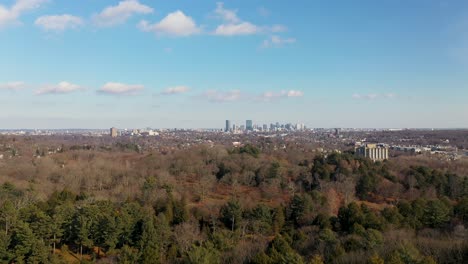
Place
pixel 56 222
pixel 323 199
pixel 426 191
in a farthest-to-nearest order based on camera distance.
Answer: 1. pixel 426 191
2. pixel 323 199
3. pixel 56 222

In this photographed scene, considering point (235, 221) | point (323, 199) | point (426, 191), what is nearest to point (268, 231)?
point (235, 221)

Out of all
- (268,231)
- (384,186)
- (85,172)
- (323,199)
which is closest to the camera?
(268,231)

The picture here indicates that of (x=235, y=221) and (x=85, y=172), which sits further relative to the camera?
(x=85, y=172)

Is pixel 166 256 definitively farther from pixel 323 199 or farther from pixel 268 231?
pixel 323 199

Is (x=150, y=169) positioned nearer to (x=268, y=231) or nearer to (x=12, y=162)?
(x=12, y=162)

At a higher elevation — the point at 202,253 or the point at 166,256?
the point at 202,253

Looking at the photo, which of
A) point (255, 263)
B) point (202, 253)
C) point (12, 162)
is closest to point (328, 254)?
point (255, 263)
